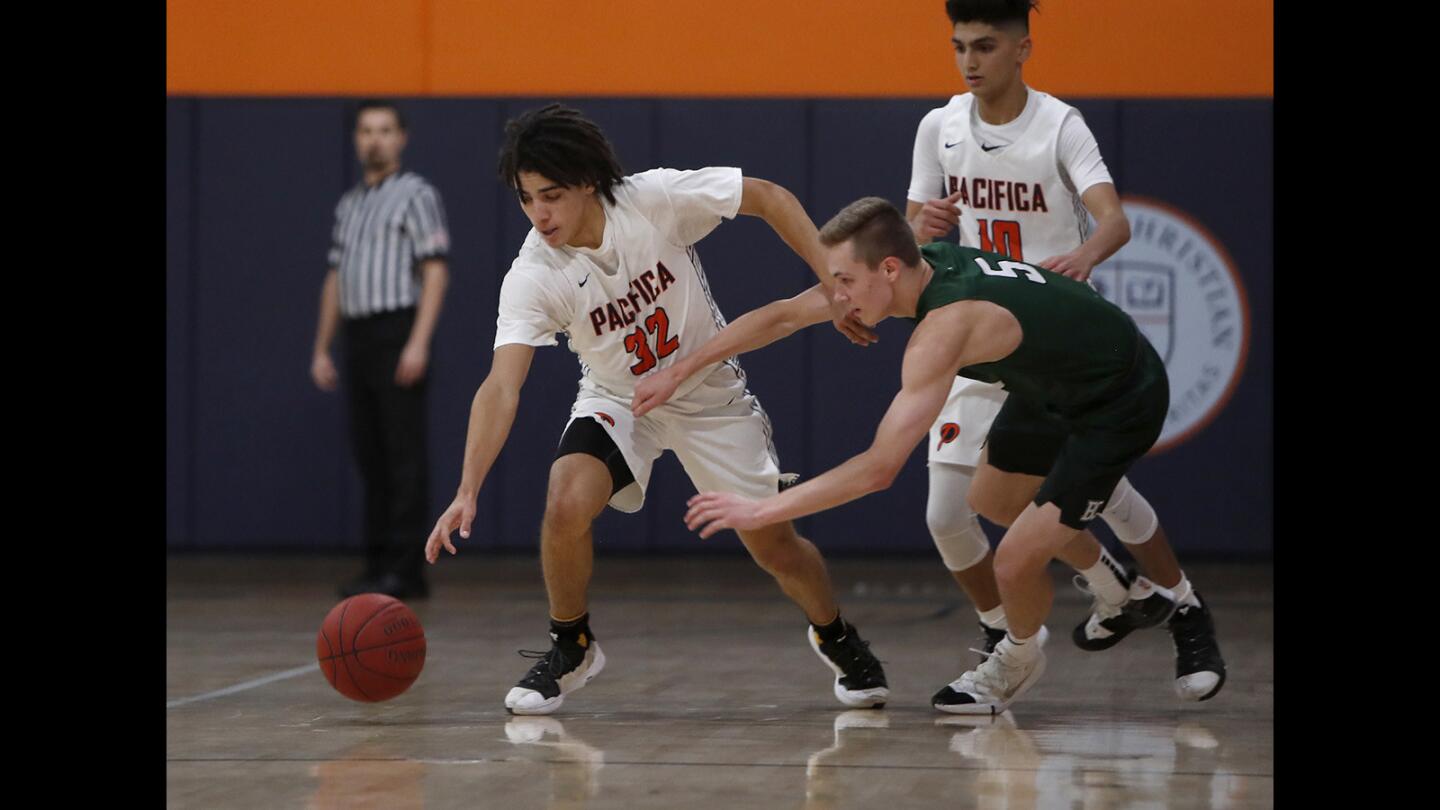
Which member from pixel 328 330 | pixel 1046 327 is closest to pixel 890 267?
pixel 1046 327

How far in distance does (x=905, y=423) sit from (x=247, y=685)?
8.09 feet

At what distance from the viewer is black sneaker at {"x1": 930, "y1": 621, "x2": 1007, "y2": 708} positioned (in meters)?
4.37

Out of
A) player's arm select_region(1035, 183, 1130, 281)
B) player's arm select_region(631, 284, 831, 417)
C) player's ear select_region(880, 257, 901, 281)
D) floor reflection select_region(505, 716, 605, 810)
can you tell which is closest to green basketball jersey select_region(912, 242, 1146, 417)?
player's ear select_region(880, 257, 901, 281)

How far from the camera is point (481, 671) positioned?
528 centimetres

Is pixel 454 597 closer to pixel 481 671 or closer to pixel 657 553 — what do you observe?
pixel 657 553

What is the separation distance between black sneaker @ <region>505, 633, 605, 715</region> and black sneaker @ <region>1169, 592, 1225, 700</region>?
1545 millimetres

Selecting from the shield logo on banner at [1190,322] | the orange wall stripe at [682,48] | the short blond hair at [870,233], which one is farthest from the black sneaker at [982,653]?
the orange wall stripe at [682,48]

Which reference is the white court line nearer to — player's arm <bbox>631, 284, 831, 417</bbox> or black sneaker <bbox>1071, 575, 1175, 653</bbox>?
player's arm <bbox>631, 284, 831, 417</bbox>

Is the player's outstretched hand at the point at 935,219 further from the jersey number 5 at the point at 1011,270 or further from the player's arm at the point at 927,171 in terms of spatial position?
the jersey number 5 at the point at 1011,270

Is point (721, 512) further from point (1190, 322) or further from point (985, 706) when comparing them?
point (1190, 322)

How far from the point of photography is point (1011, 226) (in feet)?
16.0

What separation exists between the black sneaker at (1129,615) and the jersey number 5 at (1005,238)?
3.18 ft
